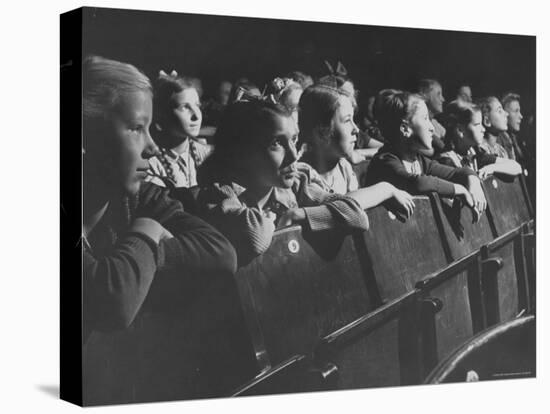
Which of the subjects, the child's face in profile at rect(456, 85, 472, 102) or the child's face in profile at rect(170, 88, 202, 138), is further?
the child's face in profile at rect(456, 85, 472, 102)

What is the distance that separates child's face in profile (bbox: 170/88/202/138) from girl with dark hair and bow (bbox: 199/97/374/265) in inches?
6.4


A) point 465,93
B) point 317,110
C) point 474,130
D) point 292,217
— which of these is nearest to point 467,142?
point 474,130

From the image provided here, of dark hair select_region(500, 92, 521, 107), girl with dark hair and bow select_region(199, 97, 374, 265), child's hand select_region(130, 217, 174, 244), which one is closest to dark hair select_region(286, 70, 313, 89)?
girl with dark hair and bow select_region(199, 97, 374, 265)

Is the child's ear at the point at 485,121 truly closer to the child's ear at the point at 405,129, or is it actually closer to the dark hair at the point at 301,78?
the child's ear at the point at 405,129

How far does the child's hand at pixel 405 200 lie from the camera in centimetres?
905

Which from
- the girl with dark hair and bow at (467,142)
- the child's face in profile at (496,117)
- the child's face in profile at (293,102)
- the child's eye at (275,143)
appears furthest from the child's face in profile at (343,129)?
the child's face in profile at (496,117)

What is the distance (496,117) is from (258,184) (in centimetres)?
194

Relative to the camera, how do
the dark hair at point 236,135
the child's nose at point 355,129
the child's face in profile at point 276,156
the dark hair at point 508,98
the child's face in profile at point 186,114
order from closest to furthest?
the child's face in profile at point 186,114
the dark hair at point 236,135
the child's face in profile at point 276,156
the child's nose at point 355,129
the dark hair at point 508,98

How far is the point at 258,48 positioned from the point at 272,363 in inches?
75.4

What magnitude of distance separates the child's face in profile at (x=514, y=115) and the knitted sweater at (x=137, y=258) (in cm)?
243

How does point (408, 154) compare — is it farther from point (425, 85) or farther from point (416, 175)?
point (425, 85)

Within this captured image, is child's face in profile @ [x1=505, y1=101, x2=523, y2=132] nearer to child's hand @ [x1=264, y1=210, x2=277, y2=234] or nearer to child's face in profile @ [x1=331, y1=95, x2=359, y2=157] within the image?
child's face in profile @ [x1=331, y1=95, x2=359, y2=157]

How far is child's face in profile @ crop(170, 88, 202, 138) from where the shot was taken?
8.28m

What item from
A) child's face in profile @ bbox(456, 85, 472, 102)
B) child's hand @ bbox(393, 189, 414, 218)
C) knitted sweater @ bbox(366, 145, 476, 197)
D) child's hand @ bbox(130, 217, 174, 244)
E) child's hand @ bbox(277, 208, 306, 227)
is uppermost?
child's face in profile @ bbox(456, 85, 472, 102)
